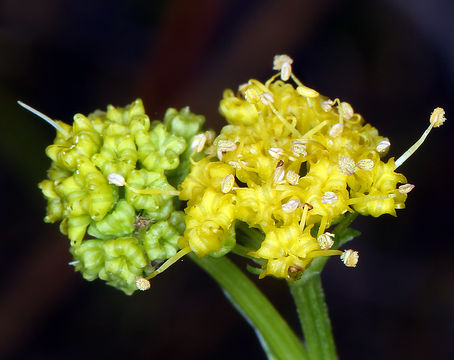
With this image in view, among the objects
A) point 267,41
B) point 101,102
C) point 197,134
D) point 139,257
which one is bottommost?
point 139,257

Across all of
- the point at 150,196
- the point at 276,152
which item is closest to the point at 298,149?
the point at 276,152

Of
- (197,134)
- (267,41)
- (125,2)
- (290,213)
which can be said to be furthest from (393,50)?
(290,213)

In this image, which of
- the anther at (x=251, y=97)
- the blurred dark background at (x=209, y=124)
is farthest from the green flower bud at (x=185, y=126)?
the blurred dark background at (x=209, y=124)

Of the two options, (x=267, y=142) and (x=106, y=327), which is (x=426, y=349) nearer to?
(x=106, y=327)

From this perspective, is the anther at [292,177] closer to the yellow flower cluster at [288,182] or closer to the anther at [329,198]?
the yellow flower cluster at [288,182]

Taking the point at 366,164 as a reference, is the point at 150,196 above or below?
above

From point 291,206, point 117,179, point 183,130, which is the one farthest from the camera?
point 183,130

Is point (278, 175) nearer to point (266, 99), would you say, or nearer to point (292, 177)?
point (292, 177)
